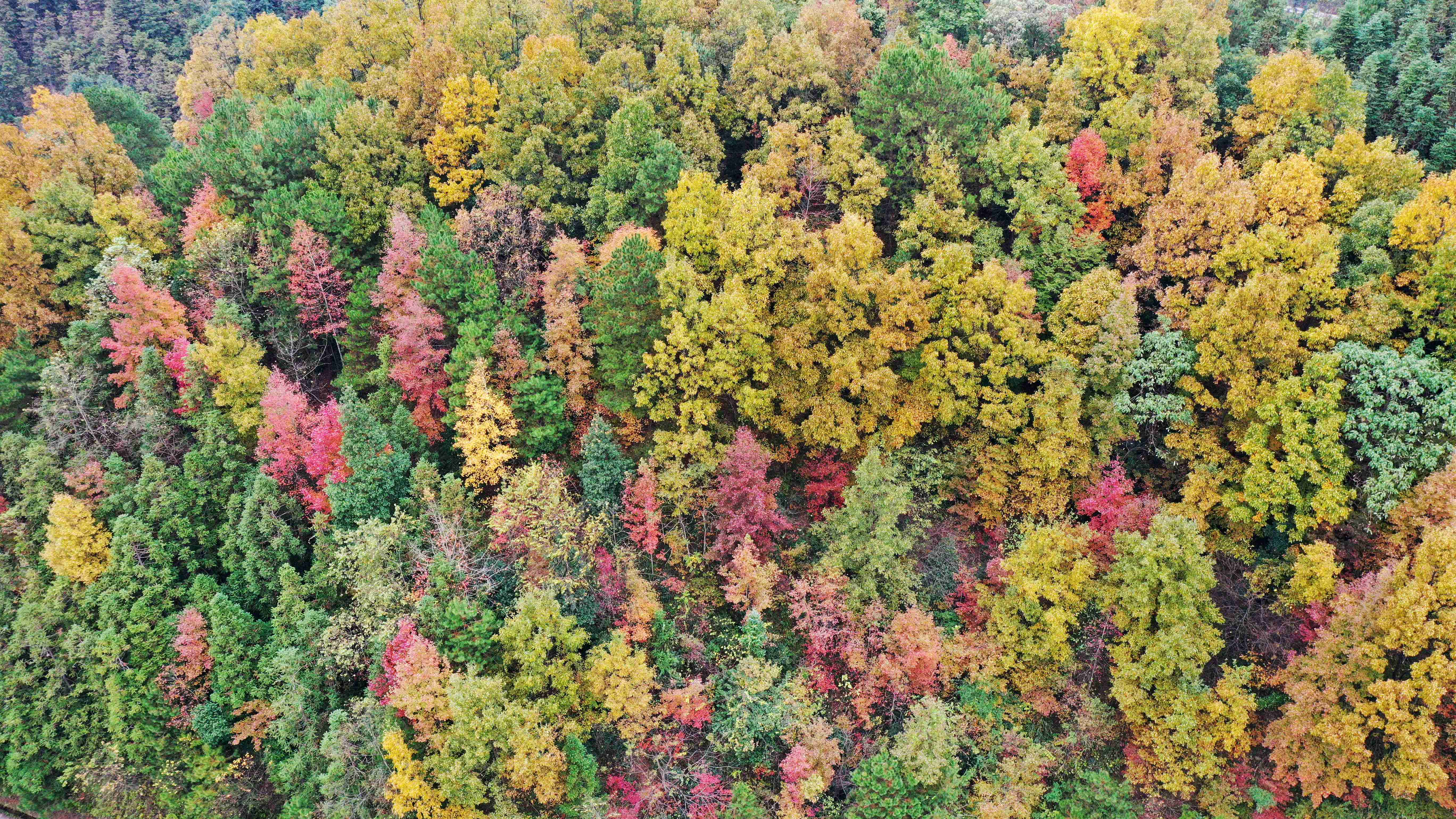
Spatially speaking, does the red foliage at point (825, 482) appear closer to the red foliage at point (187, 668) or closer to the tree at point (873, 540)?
the tree at point (873, 540)

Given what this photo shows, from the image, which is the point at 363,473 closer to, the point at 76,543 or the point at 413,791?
the point at 413,791

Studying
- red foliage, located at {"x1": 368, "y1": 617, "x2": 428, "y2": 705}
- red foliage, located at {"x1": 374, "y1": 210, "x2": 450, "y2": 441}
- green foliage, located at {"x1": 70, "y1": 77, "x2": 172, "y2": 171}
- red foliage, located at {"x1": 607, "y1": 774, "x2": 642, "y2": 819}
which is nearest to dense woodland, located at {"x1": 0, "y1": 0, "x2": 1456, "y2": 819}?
red foliage, located at {"x1": 607, "y1": 774, "x2": 642, "y2": 819}

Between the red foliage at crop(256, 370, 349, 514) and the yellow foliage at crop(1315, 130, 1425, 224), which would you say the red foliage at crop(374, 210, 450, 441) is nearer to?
the red foliage at crop(256, 370, 349, 514)

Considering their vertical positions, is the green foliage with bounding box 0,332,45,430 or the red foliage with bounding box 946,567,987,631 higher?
the red foliage with bounding box 946,567,987,631

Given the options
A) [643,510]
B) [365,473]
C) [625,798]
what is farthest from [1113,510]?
[365,473]

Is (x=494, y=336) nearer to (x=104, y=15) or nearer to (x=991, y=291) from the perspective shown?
(x=991, y=291)

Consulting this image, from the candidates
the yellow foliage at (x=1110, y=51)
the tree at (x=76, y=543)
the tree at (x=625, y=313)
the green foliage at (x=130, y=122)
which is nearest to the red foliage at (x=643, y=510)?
the tree at (x=625, y=313)
